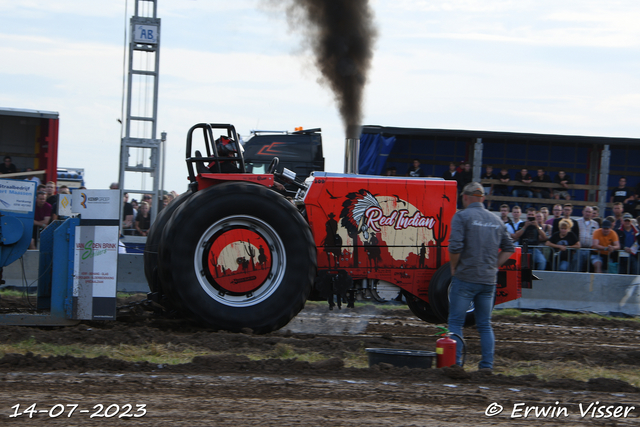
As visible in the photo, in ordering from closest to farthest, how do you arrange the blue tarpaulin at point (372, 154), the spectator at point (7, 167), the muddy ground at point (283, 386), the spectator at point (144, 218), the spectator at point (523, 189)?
the muddy ground at point (283, 386) → the spectator at point (144, 218) → the spectator at point (7, 167) → the blue tarpaulin at point (372, 154) → the spectator at point (523, 189)

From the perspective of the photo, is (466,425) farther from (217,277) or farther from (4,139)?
(4,139)

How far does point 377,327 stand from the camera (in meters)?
7.80

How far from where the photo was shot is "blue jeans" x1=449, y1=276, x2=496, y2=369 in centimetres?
548

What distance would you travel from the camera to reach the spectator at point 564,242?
10586mm

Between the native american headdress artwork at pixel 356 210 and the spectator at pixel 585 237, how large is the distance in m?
5.28

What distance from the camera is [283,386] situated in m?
4.60

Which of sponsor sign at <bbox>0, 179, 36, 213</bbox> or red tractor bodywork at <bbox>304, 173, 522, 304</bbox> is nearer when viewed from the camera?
sponsor sign at <bbox>0, 179, 36, 213</bbox>

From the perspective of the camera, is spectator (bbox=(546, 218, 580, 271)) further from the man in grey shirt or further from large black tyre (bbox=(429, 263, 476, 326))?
the man in grey shirt

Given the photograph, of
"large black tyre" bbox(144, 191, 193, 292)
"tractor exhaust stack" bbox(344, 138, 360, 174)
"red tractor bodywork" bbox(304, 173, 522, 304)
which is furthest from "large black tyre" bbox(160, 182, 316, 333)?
"tractor exhaust stack" bbox(344, 138, 360, 174)

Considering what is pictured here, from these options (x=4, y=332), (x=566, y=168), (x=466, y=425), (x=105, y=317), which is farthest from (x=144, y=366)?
(x=566, y=168)

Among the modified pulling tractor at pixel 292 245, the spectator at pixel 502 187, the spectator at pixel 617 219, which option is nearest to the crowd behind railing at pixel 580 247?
the spectator at pixel 617 219

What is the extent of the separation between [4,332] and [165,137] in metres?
6.91

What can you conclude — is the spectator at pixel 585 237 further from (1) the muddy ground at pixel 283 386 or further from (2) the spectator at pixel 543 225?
(1) the muddy ground at pixel 283 386

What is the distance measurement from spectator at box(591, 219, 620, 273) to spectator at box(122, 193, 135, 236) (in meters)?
7.65
